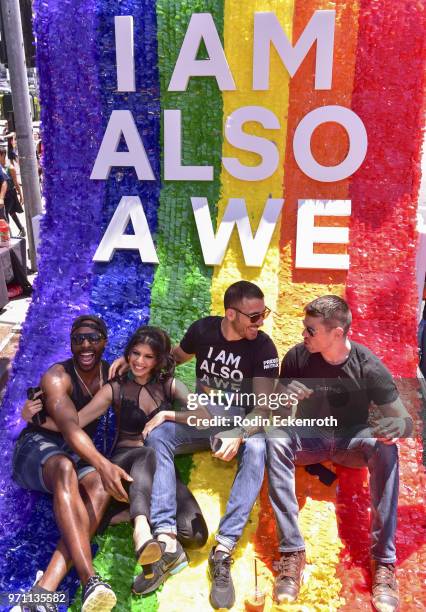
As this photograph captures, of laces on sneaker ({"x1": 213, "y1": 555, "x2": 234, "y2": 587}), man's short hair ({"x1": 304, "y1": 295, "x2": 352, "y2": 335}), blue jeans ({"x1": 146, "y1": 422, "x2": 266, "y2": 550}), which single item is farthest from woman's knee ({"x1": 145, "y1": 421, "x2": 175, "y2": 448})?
man's short hair ({"x1": 304, "y1": 295, "x2": 352, "y2": 335})

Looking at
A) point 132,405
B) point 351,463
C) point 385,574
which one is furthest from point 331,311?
point 385,574

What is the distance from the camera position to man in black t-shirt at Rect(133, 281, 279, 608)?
2.27m

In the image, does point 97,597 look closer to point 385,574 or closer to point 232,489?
point 232,489

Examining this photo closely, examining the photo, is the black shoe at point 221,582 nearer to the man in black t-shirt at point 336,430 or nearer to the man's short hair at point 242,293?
the man in black t-shirt at point 336,430

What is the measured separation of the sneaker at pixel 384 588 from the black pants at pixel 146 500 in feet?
2.38

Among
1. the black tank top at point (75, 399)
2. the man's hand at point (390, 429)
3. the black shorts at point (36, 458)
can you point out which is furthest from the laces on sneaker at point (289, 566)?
the black tank top at point (75, 399)

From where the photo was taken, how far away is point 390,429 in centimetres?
233

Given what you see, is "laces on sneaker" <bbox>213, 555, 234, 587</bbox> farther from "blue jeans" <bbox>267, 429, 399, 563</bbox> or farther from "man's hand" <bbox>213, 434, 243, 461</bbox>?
"man's hand" <bbox>213, 434, 243, 461</bbox>

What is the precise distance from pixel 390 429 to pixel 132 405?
1.14 meters

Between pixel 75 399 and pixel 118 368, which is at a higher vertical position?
pixel 118 368

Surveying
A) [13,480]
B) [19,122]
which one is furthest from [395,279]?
[19,122]

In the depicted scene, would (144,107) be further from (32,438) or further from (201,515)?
(201,515)

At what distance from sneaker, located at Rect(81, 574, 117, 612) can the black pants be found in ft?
0.90

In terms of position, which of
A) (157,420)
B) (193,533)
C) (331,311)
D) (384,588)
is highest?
(331,311)
